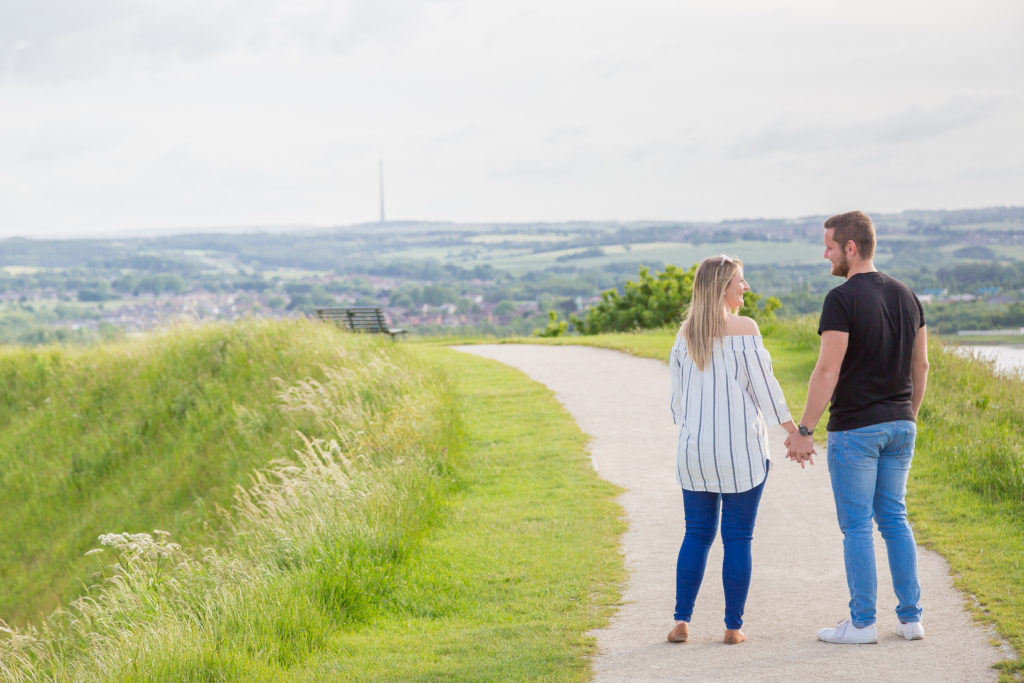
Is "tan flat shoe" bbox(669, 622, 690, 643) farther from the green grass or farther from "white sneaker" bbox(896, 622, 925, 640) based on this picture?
"white sneaker" bbox(896, 622, 925, 640)

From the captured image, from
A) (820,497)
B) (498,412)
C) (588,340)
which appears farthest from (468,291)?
(820,497)

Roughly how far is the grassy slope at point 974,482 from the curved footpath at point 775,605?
20 cm

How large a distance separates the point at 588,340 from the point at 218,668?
17.2 metres

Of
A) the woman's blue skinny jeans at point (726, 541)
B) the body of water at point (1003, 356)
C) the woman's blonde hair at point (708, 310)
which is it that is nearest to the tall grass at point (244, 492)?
the woman's blue skinny jeans at point (726, 541)

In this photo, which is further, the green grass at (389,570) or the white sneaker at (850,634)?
the green grass at (389,570)

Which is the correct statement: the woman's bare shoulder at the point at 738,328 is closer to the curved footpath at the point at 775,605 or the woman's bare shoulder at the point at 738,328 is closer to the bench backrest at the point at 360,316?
the curved footpath at the point at 775,605

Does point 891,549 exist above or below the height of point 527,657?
above

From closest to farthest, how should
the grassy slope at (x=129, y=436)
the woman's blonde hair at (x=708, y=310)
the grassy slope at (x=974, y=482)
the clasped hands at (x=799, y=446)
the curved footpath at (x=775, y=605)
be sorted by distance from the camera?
the curved footpath at (x=775, y=605) → the woman's blonde hair at (x=708, y=310) → the clasped hands at (x=799, y=446) → the grassy slope at (x=974, y=482) → the grassy slope at (x=129, y=436)

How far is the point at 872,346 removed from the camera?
4.99 metres

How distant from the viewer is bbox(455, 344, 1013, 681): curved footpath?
496 centimetres

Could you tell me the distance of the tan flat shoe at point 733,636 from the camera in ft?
17.7

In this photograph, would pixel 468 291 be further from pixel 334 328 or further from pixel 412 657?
pixel 412 657

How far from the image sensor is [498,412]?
1357 centimetres

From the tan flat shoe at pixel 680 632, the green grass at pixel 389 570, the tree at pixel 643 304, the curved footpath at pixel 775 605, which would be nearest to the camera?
the curved footpath at pixel 775 605
